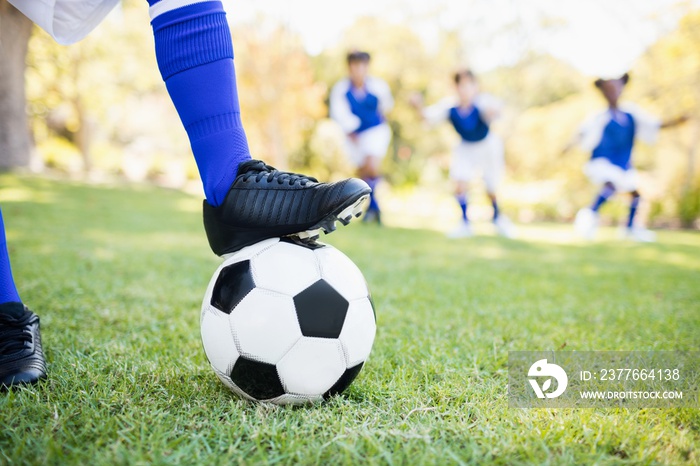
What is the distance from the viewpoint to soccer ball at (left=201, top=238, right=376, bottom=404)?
4.32 ft

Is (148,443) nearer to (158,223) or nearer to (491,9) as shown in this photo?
(158,223)

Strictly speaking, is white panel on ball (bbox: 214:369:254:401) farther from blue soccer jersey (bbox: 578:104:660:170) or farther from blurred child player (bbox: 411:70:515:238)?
blue soccer jersey (bbox: 578:104:660:170)

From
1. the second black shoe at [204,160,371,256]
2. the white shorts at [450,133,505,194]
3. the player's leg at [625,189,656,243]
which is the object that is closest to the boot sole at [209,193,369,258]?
the second black shoe at [204,160,371,256]

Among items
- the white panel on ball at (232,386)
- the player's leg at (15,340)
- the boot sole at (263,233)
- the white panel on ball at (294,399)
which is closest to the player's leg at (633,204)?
the boot sole at (263,233)

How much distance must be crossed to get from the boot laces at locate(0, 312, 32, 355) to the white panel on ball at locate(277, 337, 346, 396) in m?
0.92

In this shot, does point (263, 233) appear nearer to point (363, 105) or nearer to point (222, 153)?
point (222, 153)

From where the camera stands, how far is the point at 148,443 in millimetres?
1126

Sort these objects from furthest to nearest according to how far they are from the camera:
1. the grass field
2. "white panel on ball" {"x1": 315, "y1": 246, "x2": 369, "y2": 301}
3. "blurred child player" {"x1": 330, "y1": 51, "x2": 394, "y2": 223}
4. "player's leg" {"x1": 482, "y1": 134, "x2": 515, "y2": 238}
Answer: "player's leg" {"x1": 482, "y1": 134, "x2": 515, "y2": 238}, "blurred child player" {"x1": 330, "y1": 51, "x2": 394, "y2": 223}, "white panel on ball" {"x1": 315, "y1": 246, "x2": 369, "y2": 301}, the grass field

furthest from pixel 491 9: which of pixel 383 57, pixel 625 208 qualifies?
pixel 625 208

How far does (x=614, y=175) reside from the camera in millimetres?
7387

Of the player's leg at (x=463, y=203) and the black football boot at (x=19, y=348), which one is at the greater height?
the player's leg at (x=463, y=203)

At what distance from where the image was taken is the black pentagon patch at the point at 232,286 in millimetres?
1363

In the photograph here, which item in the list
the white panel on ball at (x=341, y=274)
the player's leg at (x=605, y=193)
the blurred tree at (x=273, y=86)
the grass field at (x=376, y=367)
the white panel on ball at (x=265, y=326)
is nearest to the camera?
the grass field at (x=376, y=367)

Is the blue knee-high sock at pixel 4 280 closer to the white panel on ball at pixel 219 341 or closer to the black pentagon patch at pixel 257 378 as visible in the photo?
the white panel on ball at pixel 219 341
